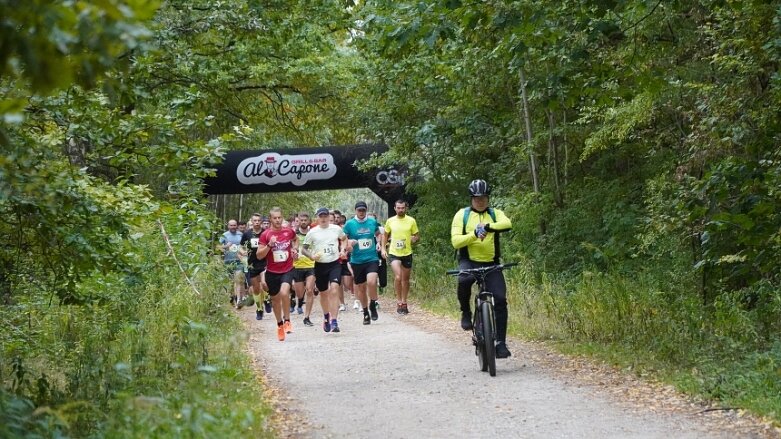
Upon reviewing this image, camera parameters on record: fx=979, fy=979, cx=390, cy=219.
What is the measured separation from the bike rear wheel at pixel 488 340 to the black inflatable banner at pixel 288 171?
54.6 ft

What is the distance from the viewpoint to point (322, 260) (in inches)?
599

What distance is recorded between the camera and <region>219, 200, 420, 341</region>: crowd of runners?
584 inches

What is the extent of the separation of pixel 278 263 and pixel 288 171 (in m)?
12.2

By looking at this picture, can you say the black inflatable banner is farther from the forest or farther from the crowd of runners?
the forest

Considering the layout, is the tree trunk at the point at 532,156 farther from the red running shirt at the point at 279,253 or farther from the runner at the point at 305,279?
the red running shirt at the point at 279,253

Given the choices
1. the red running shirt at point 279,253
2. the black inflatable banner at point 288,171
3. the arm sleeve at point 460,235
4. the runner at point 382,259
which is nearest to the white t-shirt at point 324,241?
the red running shirt at point 279,253

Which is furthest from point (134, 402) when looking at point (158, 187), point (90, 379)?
point (158, 187)

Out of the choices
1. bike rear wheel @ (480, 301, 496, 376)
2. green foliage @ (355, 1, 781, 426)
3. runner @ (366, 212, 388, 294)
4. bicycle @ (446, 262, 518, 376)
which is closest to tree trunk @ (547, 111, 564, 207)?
green foliage @ (355, 1, 781, 426)

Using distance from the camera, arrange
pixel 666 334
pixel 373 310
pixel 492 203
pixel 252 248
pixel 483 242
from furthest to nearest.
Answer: pixel 252 248 → pixel 492 203 → pixel 373 310 → pixel 666 334 → pixel 483 242

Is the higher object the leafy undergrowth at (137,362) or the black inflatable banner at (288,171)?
the black inflatable banner at (288,171)

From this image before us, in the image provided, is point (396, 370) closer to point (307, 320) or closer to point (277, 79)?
point (307, 320)

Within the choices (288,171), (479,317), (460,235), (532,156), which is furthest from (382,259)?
(479,317)

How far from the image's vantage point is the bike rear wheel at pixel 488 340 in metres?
9.59

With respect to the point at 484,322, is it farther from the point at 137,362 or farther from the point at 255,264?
the point at 255,264
